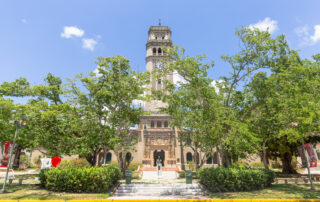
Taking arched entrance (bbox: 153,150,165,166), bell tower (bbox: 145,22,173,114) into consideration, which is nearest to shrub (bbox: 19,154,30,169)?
arched entrance (bbox: 153,150,165,166)

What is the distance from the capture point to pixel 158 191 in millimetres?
13664

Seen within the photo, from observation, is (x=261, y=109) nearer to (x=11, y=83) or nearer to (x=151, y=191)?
(x=151, y=191)

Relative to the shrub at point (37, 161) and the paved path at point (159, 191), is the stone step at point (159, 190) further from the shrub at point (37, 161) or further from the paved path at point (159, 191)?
the shrub at point (37, 161)

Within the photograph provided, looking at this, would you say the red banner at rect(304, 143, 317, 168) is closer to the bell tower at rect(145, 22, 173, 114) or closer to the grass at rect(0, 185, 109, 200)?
the grass at rect(0, 185, 109, 200)

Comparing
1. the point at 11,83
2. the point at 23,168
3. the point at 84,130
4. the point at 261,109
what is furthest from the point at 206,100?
the point at 23,168

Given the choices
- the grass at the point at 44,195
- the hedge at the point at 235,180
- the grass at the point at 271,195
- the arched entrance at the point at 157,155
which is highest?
the arched entrance at the point at 157,155

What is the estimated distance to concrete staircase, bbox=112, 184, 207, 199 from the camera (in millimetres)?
12898

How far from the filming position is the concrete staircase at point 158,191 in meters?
12.9

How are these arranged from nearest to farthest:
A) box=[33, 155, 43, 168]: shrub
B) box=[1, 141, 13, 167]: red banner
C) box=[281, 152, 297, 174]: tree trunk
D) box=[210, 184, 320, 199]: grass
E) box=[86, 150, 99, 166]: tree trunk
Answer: box=[210, 184, 320, 199]: grass, box=[1, 141, 13, 167]: red banner, box=[86, 150, 99, 166]: tree trunk, box=[281, 152, 297, 174]: tree trunk, box=[33, 155, 43, 168]: shrub

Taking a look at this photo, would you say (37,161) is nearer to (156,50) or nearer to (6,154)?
(6,154)

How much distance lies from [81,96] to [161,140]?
895 inches

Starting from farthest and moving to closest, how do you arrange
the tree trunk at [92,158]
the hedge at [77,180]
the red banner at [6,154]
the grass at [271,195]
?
the tree trunk at [92,158] → the red banner at [6,154] → the hedge at [77,180] → the grass at [271,195]

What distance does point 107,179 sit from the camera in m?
13.3

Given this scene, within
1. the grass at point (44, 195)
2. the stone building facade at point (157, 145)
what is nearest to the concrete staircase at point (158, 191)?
the grass at point (44, 195)
